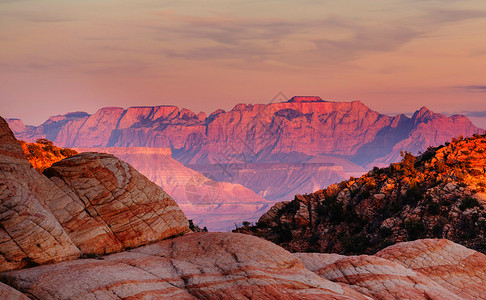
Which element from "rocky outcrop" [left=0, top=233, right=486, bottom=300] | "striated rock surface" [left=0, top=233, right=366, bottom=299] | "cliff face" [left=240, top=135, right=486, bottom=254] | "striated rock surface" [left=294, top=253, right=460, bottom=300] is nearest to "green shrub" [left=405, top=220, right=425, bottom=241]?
"cliff face" [left=240, top=135, right=486, bottom=254]

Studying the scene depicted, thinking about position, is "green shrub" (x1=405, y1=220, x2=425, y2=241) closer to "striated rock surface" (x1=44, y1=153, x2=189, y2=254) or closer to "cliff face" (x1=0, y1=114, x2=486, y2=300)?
"cliff face" (x1=0, y1=114, x2=486, y2=300)

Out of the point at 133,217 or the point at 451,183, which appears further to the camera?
the point at 451,183

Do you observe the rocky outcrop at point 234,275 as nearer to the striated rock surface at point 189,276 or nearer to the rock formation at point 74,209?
the striated rock surface at point 189,276

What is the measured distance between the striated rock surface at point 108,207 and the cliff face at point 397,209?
102ft

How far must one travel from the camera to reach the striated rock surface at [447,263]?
31.8 meters

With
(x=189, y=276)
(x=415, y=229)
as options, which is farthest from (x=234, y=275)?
(x=415, y=229)

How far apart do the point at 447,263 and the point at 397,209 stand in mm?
28954

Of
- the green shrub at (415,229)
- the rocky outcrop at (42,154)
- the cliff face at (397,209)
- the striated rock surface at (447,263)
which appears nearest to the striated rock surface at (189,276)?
the striated rock surface at (447,263)

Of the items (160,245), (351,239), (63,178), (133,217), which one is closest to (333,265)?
(160,245)

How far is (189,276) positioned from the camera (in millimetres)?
24703

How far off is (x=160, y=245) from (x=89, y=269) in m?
6.48

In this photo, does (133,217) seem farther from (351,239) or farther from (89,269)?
(351,239)

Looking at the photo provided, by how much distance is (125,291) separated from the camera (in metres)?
22.3

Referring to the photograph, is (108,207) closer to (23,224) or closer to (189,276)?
(23,224)
